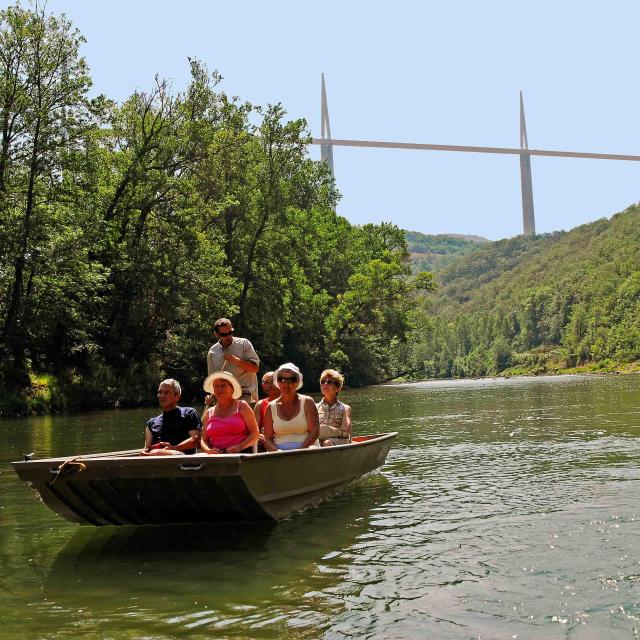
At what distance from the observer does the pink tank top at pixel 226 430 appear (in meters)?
9.12

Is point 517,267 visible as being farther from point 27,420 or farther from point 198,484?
point 198,484

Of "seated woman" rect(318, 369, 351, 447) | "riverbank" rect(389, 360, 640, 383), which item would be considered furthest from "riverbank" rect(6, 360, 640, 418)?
"riverbank" rect(389, 360, 640, 383)

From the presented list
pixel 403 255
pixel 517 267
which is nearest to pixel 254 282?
pixel 403 255

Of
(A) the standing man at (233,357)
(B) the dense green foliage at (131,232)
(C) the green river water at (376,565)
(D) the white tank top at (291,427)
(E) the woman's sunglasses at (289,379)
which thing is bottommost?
(C) the green river water at (376,565)

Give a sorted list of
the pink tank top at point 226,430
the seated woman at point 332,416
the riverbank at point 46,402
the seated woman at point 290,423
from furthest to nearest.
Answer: the riverbank at point 46,402 < the seated woman at point 332,416 < the seated woman at point 290,423 < the pink tank top at point 226,430

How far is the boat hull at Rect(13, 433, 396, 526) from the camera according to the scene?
26.4 feet

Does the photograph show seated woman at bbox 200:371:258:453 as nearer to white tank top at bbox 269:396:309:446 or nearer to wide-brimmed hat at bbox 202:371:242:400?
wide-brimmed hat at bbox 202:371:242:400

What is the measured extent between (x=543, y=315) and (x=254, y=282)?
339ft

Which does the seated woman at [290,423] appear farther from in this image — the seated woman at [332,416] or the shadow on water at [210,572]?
the seated woman at [332,416]

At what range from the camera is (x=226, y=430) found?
9.12 m

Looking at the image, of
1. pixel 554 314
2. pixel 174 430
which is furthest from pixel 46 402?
pixel 554 314

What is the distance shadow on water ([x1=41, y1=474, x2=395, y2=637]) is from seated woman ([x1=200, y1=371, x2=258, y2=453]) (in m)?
0.80

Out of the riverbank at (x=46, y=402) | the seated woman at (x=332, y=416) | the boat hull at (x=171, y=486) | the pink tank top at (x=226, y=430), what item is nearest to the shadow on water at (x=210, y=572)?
the boat hull at (x=171, y=486)

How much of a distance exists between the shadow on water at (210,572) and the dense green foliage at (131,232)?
22.2 metres
